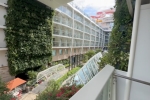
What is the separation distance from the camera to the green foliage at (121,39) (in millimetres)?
1656

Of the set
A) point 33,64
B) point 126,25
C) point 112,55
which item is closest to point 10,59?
point 33,64

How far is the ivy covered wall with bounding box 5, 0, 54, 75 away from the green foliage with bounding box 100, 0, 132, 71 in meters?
5.35

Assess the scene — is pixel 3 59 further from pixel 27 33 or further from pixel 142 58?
pixel 142 58

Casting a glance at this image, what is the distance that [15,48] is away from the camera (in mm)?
5480

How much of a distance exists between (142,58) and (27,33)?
20.2 feet

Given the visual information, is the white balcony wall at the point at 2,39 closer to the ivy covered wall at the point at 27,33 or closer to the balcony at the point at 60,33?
the ivy covered wall at the point at 27,33

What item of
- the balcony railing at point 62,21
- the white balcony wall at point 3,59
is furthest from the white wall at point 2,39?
the balcony railing at point 62,21

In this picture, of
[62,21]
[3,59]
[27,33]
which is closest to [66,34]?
[62,21]

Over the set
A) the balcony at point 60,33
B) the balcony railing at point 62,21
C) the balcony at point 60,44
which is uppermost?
the balcony railing at point 62,21

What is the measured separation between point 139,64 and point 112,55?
758 mm

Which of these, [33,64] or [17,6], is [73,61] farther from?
[17,6]

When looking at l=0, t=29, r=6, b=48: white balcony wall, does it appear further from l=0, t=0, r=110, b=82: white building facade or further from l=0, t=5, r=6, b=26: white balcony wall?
l=0, t=5, r=6, b=26: white balcony wall

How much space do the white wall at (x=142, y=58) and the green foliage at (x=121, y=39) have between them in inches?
17.1

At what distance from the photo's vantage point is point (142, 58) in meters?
1.15
